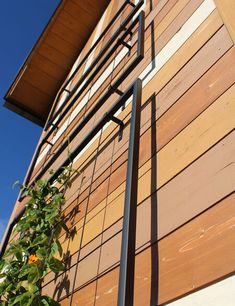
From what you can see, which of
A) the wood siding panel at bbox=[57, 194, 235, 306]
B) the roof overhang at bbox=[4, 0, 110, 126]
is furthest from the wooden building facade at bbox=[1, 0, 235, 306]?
the roof overhang at bbox=[4, 0, 110, 126]

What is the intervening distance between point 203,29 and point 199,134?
Result: 58 centimetres

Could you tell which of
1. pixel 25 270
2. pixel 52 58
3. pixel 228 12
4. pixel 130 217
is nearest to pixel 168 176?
pixel 130 217

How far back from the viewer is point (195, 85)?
125 centimetres

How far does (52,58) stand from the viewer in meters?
4.73

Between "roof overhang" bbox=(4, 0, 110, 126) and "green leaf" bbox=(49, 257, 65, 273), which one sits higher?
"roof overhang" bbox=(4, 0, 110, 126)

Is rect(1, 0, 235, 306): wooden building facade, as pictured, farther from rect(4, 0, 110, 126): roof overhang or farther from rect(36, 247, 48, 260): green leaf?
rect(4, 0, 110, 126): roof overhang

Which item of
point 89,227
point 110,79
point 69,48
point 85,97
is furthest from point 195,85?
point 69,48

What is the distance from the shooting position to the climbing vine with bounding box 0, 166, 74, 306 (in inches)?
61.6

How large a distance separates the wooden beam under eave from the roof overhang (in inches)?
134

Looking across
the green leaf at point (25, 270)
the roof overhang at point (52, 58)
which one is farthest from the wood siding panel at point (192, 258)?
the roof overhang at point (52, 58)

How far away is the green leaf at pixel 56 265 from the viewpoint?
1574mm

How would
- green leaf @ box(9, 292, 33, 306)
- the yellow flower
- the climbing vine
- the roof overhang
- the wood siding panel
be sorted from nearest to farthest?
the wood siding panel, green leaf @ box(9, 292, 33, 306), the climbing vine, the yellow flower, the roof overhang

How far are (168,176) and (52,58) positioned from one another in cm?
401

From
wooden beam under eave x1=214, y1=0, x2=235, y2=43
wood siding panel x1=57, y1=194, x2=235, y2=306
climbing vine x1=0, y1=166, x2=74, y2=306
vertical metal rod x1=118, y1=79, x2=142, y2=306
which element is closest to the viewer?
wood siding panel x1=57, y1=194, x2=235, y2=306
